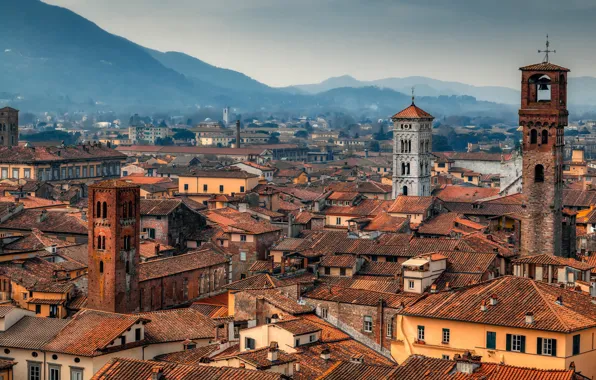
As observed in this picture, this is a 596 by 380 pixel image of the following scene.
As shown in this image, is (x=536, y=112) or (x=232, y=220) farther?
(x=232, y=220)

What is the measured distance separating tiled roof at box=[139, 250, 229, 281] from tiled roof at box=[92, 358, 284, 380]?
21.6 metres

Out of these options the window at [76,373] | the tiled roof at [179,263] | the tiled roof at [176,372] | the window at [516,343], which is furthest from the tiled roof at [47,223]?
the window at [516,343]

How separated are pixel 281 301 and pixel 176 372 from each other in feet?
44.6

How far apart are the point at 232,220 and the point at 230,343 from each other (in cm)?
3721

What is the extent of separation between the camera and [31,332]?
44.9 meters

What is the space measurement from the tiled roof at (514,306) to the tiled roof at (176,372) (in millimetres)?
8591

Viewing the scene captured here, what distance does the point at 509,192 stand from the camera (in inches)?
4016

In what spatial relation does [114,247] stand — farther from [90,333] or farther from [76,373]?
[76,373]

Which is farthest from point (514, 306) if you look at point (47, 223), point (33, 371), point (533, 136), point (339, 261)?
point (47, 223)

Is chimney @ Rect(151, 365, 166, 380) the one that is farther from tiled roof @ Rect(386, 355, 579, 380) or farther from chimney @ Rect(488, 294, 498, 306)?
chimney @ Rect(488, 294, 498, 306)

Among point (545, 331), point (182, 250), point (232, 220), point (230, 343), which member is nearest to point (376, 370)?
point (545, 331)

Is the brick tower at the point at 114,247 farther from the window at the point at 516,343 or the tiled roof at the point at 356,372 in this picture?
the tiled roof at the point at 356,372

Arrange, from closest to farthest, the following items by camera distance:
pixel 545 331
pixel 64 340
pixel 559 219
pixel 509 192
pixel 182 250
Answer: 1. pixel 545 331
2. pixel 64 340
3. pixel 559 219
4. pixel 182 250
5. pixel 509 192

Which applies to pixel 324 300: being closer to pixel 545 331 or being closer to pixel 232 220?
pixel 545 331
